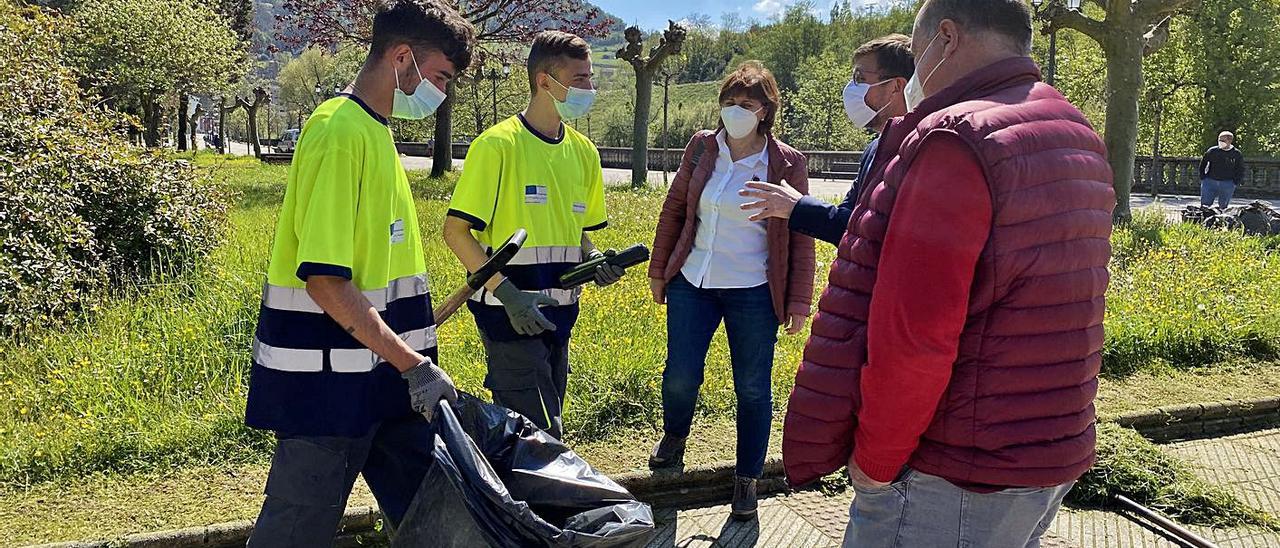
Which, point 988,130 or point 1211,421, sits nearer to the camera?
point 988,130

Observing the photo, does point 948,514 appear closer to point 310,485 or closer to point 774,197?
point 774,197

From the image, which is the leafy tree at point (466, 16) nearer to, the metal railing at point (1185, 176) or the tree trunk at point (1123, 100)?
the metal railing at point (1185, 176)

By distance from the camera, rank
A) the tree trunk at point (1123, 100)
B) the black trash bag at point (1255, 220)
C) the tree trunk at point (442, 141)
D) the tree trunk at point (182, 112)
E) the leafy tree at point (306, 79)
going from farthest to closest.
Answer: the leafy tree at point (306, 79), the tree trunk at point (182, 112), the tree trunk at point (442, 141), the tree trunk at point (1123, 100), the black trash bag at point (1255, 220)

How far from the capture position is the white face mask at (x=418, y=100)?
2.63 metres

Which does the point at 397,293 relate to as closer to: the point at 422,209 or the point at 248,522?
the point at 248,522

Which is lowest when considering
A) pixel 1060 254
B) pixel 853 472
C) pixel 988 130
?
pixel 853 472

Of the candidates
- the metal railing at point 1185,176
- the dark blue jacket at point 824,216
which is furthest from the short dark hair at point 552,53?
the metal railing at point 1185,176

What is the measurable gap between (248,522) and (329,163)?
186cm

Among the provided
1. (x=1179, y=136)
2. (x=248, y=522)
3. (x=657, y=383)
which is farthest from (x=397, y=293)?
(x=1179, y=136)

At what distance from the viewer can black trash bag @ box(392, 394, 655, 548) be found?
2.31 m

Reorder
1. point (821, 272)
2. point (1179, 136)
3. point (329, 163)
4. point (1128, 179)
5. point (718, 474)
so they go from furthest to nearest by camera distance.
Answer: point (1179, 136) → point (1128, 179) → point (821, 272) → point (718, 474) → point (329, 163)

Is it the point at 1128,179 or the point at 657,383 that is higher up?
the point at 1128,179

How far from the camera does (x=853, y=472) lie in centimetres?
205

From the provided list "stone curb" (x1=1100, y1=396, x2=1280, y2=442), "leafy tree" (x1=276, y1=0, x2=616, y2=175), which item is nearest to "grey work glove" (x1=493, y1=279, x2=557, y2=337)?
"stone curb" (x1=1100, y1=396, x2=1280, y2=442)
